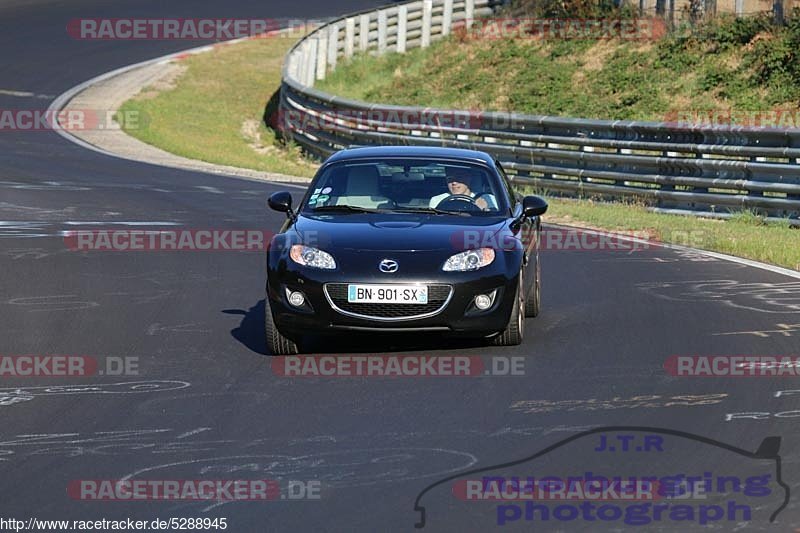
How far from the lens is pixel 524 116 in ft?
73.2

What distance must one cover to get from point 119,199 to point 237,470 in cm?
1400

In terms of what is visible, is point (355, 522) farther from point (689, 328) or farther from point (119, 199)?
point (119, 199)

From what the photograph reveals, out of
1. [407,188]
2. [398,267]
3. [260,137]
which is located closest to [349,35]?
[260,137]

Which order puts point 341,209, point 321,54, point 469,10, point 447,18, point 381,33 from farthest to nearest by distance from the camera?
1. point 469,10
2. point 447,18
3. point 381,33
4. point 321,54
5. point 341,209

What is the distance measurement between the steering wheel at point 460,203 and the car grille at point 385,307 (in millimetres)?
1398

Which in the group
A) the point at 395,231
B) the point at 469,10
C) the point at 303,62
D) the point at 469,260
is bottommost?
the point at 303,62

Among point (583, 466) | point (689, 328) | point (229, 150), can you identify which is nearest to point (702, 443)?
point (583, 466)

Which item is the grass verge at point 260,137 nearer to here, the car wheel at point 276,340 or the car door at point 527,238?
the car door at point 527,238

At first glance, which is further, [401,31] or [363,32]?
[401,31]

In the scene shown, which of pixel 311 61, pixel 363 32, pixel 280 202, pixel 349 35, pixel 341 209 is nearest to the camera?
pixel 280 202

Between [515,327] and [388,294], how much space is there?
→ 1.00m

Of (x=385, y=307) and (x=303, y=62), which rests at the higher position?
(x=385, y=307)

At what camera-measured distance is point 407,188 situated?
11.2m

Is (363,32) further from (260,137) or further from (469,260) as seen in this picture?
(469,260)
